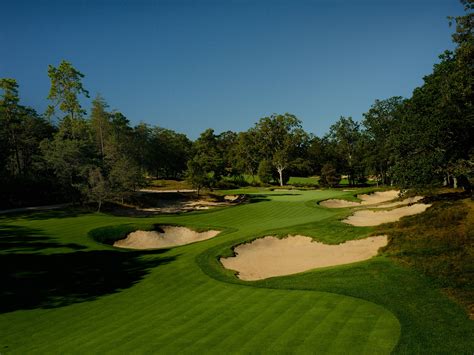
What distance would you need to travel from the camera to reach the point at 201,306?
13.3 meters

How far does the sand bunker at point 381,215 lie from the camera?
32222 millimetres

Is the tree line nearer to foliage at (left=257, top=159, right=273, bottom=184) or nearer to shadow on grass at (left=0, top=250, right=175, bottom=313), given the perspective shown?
foliage at (left=257, top=159, right=273, bottom=184)

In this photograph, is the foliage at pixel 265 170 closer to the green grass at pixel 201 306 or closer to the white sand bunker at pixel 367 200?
the white sand bunker at pixel 367 200

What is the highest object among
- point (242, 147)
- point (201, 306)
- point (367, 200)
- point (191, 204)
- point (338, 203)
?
point (242, 147)

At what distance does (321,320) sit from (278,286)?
4.97 m

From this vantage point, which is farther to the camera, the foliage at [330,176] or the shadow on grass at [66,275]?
the foliage at [330,176]

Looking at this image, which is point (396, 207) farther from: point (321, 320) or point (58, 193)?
point (58, 193)

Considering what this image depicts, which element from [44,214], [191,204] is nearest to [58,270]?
[44,214]

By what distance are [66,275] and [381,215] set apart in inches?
1214

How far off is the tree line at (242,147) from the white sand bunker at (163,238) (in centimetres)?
1626

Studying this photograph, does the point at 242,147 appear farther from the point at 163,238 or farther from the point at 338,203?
the point at 163,238

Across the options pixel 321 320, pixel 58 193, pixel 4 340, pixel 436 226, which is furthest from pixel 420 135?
pixel 58 193

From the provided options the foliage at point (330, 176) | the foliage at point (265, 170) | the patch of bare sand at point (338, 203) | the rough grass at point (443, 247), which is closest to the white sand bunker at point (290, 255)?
the rough grass at point (443, 247)

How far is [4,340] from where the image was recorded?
11.3 m
